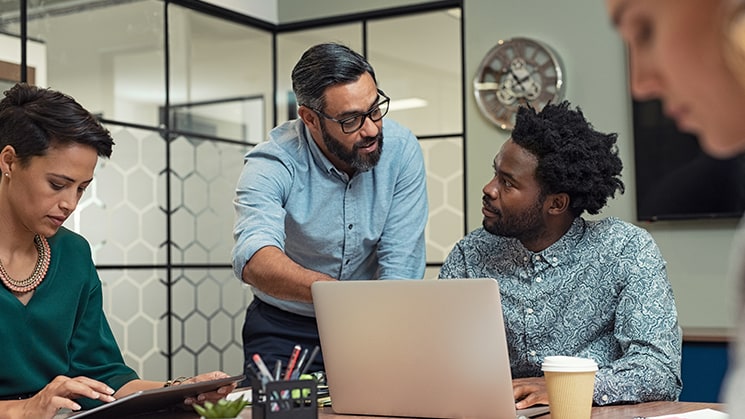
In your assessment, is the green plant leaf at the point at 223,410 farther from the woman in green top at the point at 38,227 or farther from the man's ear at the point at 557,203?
the man's ear at the point at 557,203

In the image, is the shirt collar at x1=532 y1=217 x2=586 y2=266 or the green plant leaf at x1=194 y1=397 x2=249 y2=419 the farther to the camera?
the shirt collar at x1=532 y1=217 x2=586 y2=266

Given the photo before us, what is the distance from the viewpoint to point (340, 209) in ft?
7.67

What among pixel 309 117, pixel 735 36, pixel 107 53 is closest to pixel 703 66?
pixel 735 36

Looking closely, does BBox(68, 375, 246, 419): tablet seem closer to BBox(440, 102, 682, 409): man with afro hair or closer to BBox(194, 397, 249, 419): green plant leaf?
BBox(194, 397, 249, 419): green plant leaf

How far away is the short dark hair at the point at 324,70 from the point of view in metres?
2.19

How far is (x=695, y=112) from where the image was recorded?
39 cm

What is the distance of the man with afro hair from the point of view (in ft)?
6.11

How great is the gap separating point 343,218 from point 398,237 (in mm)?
143

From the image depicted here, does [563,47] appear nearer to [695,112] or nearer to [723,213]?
[723,213]

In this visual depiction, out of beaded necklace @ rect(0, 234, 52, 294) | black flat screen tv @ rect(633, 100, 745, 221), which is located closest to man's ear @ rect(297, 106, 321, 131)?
beaded necklace @ rect(0, 234, 52, 294)

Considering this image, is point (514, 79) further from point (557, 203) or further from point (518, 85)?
point (557, 203)

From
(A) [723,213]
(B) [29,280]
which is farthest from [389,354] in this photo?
(A) [723,213]

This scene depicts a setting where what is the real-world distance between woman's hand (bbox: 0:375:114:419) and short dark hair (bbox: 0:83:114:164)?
1.52 ft

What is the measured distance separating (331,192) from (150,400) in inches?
36.6
